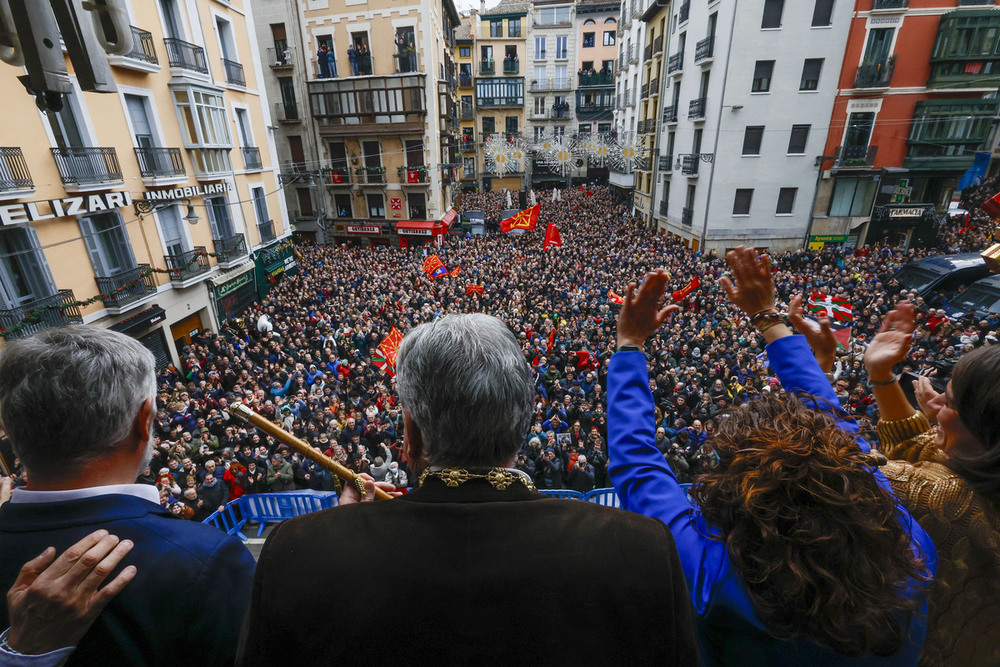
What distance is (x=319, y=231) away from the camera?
28.4 meters

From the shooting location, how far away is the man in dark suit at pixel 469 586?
1.05m

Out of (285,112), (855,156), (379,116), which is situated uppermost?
(285,112)

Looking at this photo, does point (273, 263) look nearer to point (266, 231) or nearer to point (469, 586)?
point (266, 231)

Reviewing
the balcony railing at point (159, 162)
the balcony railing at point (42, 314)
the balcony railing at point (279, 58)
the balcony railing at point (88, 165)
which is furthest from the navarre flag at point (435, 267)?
the balcony railing at point (279, 58)

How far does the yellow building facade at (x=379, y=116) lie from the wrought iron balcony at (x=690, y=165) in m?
13.5

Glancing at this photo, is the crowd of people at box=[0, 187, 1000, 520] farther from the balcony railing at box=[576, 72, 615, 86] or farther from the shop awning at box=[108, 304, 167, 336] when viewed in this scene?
the balcony railing at box=[576, 72, 615, 86]

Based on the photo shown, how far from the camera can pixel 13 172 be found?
9789 mm

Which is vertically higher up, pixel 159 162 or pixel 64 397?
pixel 159 162

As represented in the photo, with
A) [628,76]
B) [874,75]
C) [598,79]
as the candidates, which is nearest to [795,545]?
[874,75]

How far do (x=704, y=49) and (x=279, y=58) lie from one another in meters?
22.9

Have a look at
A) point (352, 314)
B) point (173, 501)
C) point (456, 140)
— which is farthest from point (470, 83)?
point (173, 501)

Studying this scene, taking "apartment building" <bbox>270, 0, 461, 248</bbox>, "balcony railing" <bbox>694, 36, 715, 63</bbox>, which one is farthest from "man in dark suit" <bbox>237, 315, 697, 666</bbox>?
"apartment building" <bbox>270, 0, 461, 248</bbox>

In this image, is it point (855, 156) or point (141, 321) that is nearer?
point (141, 321)

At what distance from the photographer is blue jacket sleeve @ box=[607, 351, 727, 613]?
1.39 metres
